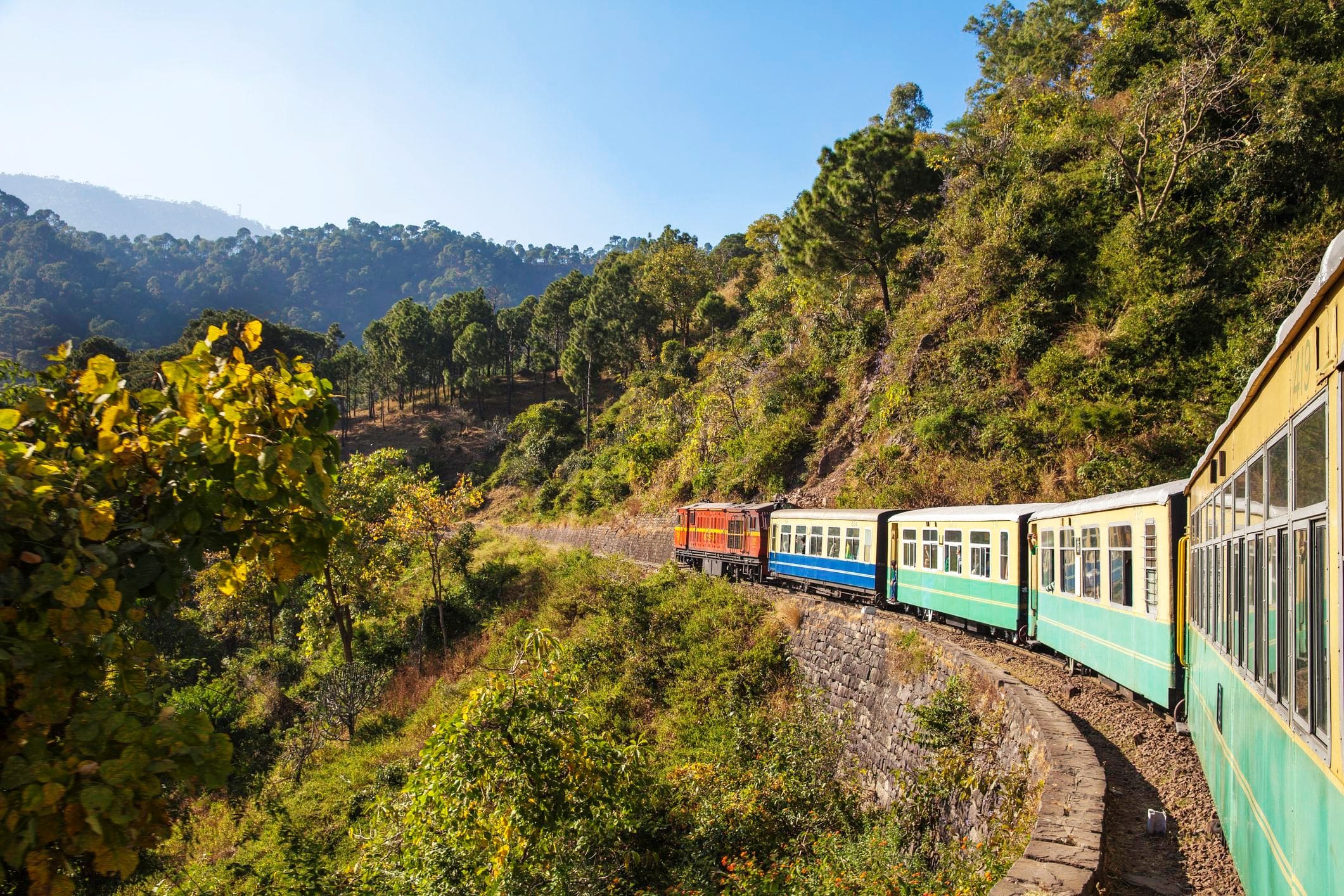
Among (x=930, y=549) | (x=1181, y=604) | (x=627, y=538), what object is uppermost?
(x=930, y=549)

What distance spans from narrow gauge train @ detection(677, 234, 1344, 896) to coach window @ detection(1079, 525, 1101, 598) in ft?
0.09

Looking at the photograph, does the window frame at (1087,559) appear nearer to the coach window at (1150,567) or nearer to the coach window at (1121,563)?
the coach window at (1121,563)

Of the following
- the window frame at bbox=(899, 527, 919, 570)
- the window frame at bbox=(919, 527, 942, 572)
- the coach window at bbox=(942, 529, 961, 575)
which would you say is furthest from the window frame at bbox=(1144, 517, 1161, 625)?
the window frame at bbox=(899, 527, 919, 570)

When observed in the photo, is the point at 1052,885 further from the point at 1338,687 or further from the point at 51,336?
the point at 51,336

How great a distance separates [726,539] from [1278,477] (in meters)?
20.1

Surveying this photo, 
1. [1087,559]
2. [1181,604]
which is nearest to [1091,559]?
[1087,559]

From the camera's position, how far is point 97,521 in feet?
7.90

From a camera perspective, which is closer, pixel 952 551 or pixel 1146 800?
pixel 1146 800

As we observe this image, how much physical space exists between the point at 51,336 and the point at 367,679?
313ft

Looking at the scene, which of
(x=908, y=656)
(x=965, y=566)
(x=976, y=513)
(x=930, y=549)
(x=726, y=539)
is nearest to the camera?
(x=908, y=656)

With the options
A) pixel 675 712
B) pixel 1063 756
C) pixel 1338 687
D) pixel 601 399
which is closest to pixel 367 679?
pixel 675 712

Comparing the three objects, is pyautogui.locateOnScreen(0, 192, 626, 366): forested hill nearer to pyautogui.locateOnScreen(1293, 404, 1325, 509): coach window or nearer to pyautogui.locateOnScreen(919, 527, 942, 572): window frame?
pyautogui.locateOnScreen(919, 527, 942, 572): window frame

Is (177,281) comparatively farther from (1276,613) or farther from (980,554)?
(1276,613)

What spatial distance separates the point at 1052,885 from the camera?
4.66 meters
